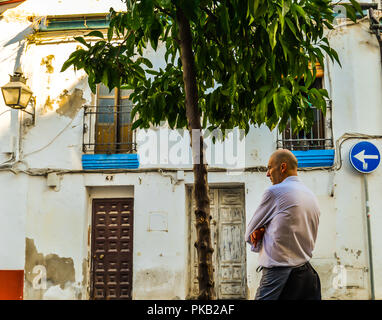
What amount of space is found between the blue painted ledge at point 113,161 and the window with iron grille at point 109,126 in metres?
0.17

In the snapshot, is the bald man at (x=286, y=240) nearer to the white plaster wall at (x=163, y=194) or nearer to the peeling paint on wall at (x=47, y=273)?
the white plaster wall at (x=163, y=194)

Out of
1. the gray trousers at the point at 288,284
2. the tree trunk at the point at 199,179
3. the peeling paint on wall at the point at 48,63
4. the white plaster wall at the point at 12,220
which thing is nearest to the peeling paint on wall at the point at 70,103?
the peeling paint on wall at the point at 48,63

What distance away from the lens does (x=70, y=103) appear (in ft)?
34.1

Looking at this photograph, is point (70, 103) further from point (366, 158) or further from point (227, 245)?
point (366, 158)

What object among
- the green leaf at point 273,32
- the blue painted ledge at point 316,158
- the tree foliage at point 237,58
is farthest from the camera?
the blue painted ledge at point 316,158

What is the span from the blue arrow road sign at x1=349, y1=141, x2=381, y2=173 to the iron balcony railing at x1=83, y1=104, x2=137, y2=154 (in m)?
4.45

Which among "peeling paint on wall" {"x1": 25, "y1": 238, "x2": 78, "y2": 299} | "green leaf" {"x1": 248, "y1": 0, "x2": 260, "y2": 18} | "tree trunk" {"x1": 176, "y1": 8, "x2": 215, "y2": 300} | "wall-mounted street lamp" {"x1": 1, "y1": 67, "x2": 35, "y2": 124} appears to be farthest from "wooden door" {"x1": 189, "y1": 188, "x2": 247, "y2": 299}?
"green leaf" {"x1": 248, "y1": 0, "x2": 260, "y2": 18}

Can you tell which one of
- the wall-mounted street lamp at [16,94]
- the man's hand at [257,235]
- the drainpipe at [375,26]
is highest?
the drainpipe at [375,26]

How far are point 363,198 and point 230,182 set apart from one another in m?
2.67

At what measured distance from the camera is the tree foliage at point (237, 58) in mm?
3141

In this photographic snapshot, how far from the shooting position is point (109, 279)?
10000 mm

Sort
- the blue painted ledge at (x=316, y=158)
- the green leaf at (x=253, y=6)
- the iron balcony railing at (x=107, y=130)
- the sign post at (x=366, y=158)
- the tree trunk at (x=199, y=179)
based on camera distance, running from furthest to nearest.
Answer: the iron balcony railing at (x=107, y=130) → the blue painted ledge at (x=316, y=158) → the sign post at (x=366, y=158) → the tree trunk at (x=199, y=179) → the green leaf at (x=253, y=6)

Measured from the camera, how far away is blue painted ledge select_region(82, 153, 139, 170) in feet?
32.6

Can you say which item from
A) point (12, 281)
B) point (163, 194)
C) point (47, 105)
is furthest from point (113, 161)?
point (12, 281)
